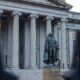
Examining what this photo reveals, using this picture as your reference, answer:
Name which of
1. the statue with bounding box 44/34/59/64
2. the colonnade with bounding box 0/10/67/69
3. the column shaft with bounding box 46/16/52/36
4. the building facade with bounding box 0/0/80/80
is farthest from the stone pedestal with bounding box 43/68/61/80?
the column shaft with bounding box 46/16/52/36

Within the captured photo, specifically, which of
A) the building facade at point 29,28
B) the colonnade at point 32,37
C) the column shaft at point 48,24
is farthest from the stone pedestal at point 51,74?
the column shaft at point 48,24

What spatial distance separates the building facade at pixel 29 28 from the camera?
134ft

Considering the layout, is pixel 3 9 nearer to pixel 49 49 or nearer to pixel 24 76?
pixel 24 76

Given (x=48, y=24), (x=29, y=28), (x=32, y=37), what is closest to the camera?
(x=32, y=37)

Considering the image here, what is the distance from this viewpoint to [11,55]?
139ft

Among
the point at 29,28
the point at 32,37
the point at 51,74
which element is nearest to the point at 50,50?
the point at 51,74

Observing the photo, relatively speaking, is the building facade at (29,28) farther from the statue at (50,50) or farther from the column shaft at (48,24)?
the statue at (50,50)

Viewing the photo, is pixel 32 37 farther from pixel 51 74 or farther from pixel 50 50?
pixel 51 74

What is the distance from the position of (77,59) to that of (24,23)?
43.2 meters

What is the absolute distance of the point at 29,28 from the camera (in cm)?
4456

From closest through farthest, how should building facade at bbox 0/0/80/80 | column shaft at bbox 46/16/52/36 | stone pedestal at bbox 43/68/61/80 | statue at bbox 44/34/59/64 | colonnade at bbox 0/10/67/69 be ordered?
stone pedestal at bbox 43/68/61/80
statue at bbox 44/34/59/64
colonnade at bbox 0/10/67/69
building facade at bbox 0/0/80/80
column shaft at bbox 46/16/52/36

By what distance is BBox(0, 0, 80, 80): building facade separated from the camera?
134ft

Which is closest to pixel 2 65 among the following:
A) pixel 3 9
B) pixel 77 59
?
pixel 77 59

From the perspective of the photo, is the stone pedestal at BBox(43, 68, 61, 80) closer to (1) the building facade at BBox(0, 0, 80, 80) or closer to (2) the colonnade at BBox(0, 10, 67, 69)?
(1) the building facade at BBox(0, 0, 80, 80)
